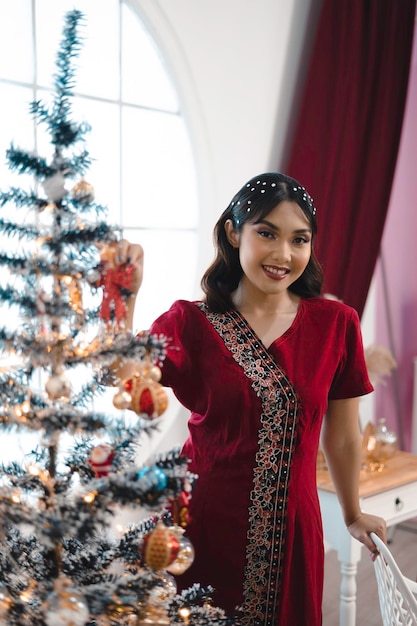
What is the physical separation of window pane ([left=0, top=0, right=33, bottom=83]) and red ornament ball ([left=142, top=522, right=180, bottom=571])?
1550 mm

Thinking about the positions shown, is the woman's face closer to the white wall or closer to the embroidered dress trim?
the embroidered dress trim

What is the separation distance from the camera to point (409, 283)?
3842 millimetres

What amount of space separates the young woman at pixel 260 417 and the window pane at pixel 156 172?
1.00 m

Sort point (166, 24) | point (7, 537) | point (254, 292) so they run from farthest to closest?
point (166, 24) < point (254, 292) < point (7, 537)

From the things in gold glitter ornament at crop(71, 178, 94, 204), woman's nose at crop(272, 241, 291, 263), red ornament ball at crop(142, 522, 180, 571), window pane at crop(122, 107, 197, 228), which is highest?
window pane at crop(122, 107, 197, 228)

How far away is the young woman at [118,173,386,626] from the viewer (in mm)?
1401

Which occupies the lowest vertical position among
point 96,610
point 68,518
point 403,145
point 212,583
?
point 212,583

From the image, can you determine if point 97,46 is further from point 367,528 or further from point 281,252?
point 367,528

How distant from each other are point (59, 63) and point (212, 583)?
1.07 m

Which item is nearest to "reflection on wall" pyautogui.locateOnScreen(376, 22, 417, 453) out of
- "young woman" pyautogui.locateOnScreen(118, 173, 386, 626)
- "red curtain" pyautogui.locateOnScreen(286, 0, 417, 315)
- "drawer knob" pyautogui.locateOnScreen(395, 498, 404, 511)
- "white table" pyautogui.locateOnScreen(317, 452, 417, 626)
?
"red curtain" pyautogui.locateOnScreen(286, 0, 417, 315)

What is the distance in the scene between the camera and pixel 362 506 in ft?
7.17

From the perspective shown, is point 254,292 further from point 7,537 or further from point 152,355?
point 7,537

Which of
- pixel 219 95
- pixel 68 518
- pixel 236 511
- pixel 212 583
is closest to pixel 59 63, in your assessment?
pixel 68 518

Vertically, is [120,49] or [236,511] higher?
[120,49]
